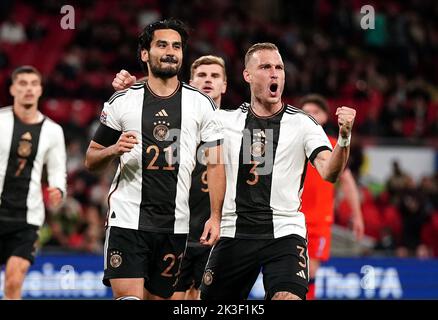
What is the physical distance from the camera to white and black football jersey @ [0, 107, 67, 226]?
8672 mm

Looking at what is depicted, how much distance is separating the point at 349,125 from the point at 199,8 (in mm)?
15307

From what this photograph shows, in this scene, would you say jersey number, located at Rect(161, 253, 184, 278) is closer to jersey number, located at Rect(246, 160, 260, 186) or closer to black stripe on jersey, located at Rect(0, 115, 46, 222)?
jersey number, located at Rect(246, 160, 260, 186)

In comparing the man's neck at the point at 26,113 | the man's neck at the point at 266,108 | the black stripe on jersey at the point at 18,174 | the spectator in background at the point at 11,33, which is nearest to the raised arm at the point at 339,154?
the man's neck at the point at 266,108

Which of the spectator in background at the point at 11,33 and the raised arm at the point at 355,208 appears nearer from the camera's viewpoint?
the raised arm at the point at 355,208

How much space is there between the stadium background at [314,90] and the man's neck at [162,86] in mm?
2964

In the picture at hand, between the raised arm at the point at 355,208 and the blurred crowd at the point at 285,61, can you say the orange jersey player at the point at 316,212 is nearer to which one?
the raised arm at the point at 355,208

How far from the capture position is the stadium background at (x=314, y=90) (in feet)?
Result: 40.8

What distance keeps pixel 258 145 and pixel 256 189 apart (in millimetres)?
308

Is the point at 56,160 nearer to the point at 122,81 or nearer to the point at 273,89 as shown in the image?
the point at 122,81

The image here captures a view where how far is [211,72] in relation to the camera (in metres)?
7.95

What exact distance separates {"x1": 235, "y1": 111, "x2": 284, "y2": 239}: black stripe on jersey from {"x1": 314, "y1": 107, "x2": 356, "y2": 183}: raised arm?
0.39m

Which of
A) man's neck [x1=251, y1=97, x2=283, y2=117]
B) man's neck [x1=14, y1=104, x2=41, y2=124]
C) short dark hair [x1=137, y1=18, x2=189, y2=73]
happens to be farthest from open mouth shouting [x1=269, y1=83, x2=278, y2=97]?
man's neck [x1=14, y1=104, x2=41, y2=124]
